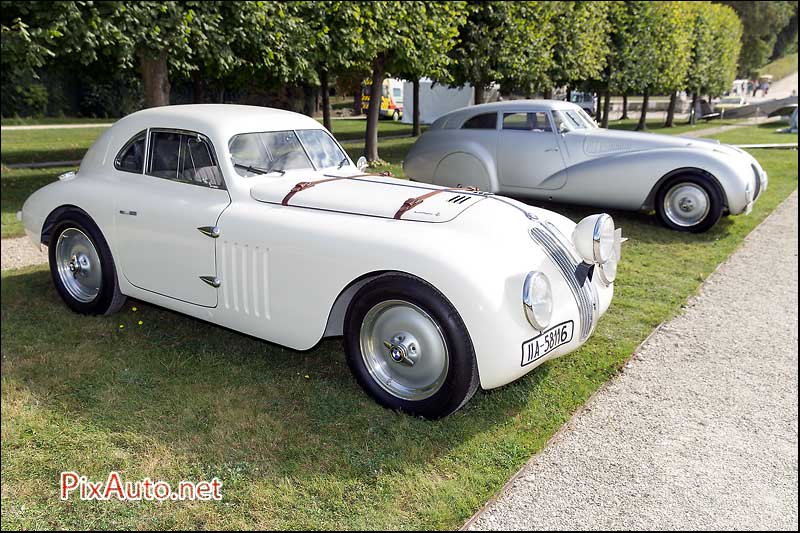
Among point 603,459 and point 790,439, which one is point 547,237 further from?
point 790,439

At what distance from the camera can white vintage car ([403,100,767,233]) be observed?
27.8 ft

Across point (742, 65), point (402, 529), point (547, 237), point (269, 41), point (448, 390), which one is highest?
point (742, 65)

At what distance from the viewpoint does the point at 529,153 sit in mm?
9438

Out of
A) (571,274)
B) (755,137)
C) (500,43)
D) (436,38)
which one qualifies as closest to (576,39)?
(500,43)

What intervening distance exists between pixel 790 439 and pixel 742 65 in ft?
246

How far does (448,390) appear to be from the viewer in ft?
11.8

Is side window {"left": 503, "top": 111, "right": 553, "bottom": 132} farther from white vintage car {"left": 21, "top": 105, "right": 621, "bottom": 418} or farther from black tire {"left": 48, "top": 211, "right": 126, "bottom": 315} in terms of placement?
black tire {"left": 48, "top": 211, "right": 126, "bottom": 315}

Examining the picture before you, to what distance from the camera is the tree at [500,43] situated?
15477 mm

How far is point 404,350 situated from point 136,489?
1529 millimetres

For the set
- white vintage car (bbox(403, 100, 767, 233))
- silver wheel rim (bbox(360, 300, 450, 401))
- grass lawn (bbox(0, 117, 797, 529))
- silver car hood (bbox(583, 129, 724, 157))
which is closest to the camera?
grass lawn (bbox(0, 117, 797, 529))

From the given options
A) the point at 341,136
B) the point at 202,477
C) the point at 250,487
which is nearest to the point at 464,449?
the point at 250,487

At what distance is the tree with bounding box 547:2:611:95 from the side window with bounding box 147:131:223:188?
14566 mm

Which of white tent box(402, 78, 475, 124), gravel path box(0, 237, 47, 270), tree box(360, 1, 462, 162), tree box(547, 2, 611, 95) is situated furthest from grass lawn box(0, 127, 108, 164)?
white tent box(402, 78, 475, 124)

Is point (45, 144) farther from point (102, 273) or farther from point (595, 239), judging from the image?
point (595, 239)
